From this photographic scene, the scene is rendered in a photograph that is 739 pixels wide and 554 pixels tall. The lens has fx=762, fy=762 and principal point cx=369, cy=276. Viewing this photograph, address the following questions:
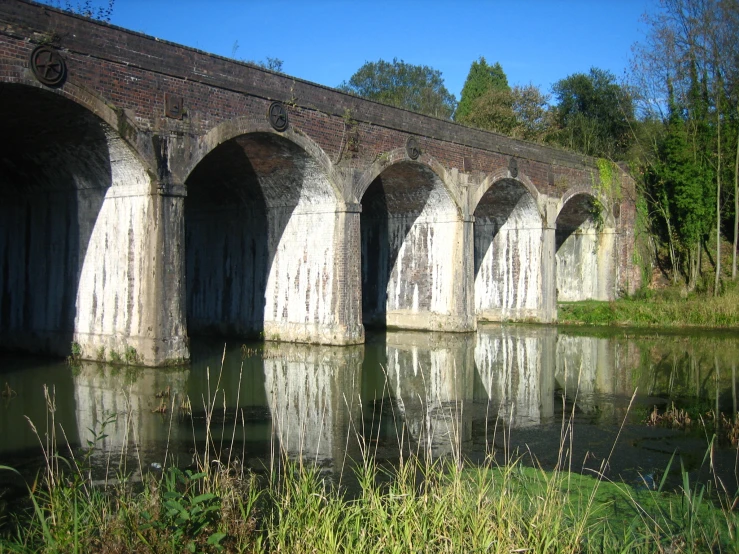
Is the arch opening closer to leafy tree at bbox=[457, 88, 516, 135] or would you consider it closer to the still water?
the still water

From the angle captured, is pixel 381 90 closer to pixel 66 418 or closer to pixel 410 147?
pixel 410 147

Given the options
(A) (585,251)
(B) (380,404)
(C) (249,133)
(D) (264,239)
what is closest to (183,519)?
(B) (380,404)

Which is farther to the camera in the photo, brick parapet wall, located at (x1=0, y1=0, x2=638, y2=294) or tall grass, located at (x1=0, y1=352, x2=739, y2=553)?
brick parapet wall, located at (x1=0, y1=0, x2=638, y2=294)

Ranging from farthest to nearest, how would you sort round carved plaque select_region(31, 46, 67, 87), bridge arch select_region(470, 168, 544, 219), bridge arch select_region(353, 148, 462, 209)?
bridge arch select_region(470, 168, 544, 219), bridge arch select_region(353, 148, 462, 209), round carved plaque select_region(31, 46, 67, 87)

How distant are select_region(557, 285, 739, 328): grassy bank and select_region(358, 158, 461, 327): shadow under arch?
202 inches

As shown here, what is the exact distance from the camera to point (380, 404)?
9.46m

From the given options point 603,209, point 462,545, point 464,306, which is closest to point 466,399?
point 462,545

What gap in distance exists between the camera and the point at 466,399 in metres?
9.62

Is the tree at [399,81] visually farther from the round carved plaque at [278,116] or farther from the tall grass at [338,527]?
the tall grass at [338,527]

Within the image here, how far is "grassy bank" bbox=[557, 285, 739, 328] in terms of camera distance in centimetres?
1869

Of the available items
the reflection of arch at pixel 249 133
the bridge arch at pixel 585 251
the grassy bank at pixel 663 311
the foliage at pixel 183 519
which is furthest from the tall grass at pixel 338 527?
the bridge arch at pixel 585 251

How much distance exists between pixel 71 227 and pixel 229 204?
4365 millimetres

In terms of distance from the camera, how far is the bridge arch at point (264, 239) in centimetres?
1420

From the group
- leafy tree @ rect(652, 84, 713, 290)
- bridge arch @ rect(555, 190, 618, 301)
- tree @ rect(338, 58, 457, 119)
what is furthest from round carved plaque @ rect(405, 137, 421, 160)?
tree @ rect(338, 58, 457, 119)
